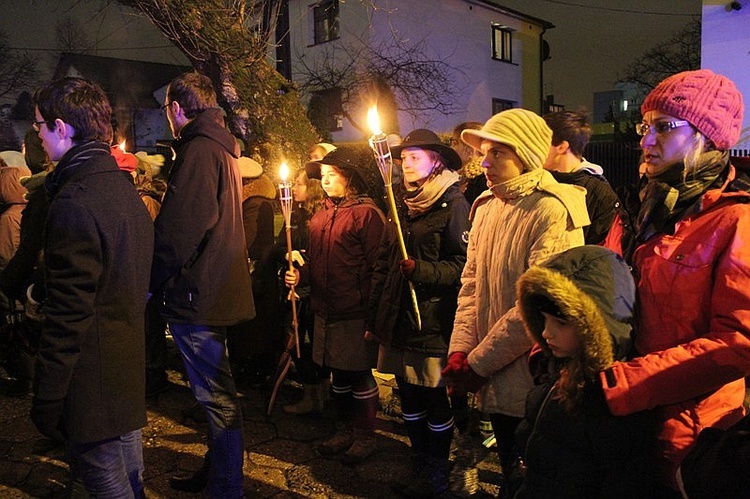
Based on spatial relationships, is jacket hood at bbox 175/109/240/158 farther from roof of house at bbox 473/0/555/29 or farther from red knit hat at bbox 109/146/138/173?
roof of house at bbox 473/0/555/29

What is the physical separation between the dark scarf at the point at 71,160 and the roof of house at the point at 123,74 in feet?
146

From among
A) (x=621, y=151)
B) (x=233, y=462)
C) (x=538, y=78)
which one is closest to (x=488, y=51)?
(x=538, y=78)

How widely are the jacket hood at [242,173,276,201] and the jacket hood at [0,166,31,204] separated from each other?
224 centimetres

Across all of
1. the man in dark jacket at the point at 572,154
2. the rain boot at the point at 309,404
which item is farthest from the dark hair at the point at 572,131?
the rain boot at the point at 309,404

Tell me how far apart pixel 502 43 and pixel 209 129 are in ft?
101

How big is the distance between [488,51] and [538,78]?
4.98m

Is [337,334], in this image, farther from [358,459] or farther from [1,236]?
[1,236]

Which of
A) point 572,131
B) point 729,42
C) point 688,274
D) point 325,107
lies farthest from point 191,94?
point 325,107

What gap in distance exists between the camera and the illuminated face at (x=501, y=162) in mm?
2945

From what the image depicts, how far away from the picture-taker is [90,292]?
2.55 m

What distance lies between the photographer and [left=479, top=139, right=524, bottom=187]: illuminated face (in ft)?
9.66

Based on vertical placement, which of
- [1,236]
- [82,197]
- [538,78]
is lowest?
[1,236]

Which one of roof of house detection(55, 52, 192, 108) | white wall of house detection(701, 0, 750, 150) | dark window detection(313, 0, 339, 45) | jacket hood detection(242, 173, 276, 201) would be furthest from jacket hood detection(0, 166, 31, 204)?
roof of house detection(55, 52, 192, 108)

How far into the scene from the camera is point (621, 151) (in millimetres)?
14820
